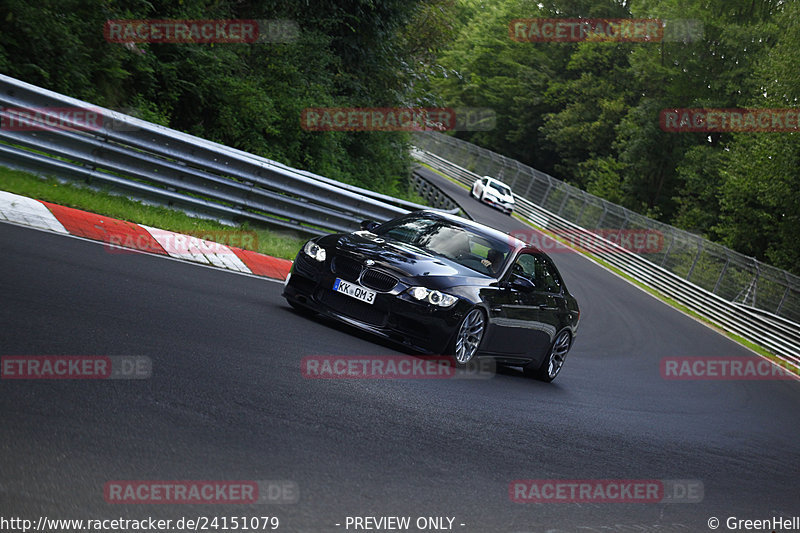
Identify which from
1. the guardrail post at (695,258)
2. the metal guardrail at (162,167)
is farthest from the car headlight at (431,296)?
the guardrail post at (695,258)

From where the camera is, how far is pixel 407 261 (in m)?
9.16

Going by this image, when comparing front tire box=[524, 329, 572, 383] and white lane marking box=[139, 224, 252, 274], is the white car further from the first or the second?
front tire box=[524, 329, 572, 383]

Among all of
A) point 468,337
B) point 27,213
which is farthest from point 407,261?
point 27,213

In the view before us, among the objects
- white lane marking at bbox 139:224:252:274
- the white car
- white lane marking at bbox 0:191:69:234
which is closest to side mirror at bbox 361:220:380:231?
white lane marking at bbox 139:224:252:274

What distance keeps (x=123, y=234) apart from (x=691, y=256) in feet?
95.3

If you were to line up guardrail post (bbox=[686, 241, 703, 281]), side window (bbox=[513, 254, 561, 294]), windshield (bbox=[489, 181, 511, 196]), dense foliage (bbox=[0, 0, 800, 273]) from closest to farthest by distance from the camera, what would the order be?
1. side window (bbox=[513, 254, 561, 294])
2. dense foliage (bbox=[0, 0, 800, 273])
3. guardrail post (bbox=[686, 241, 703, 281])
4. windshield (bbox=[489, 181, 511, 196])

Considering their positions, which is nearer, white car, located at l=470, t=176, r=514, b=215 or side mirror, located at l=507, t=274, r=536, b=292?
side mirror, located at l=507, t=274, r=536, b=292

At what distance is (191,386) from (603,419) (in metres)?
4.96

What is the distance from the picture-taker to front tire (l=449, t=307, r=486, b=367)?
9.00m

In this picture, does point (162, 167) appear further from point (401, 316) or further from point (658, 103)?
point (658, 103)

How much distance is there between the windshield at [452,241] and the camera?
10000mm

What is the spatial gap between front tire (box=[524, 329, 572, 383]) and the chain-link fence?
67.1 ft

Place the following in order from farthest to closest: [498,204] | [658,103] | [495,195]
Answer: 1. [658,103]
2. [495,195]
3. [498,204]

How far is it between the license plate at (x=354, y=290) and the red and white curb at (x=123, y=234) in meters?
2.85
